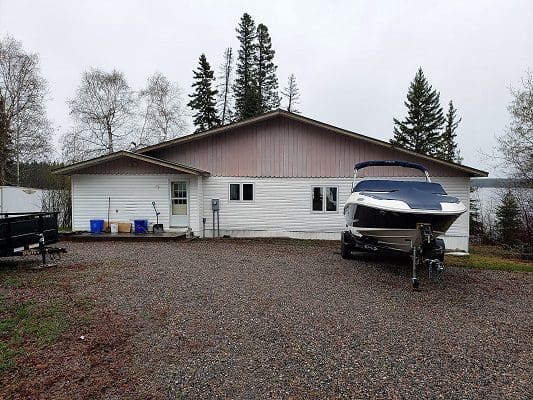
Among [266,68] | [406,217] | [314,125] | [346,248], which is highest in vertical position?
[266,68]

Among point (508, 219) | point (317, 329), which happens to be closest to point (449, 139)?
point (508, 219)

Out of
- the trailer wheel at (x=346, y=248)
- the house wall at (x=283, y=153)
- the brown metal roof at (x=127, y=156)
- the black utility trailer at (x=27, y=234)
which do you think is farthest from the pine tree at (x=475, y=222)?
the black utility trailer at (x=27, y=234)

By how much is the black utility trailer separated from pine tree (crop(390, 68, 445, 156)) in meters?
30.5

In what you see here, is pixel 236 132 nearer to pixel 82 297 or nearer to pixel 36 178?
pixel 82 297

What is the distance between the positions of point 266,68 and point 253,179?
23149 mm

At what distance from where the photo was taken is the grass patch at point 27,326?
4066 millimetres

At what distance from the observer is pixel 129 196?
15172 millimetres

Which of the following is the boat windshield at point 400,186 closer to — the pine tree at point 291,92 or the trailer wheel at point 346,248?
the trailer wheel at point 346,248

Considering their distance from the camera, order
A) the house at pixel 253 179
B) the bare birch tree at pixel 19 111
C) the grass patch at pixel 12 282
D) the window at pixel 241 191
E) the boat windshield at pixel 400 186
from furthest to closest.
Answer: the bare birch tree at pixel 19 111
the window at pixel 241 191
the house at pixel 253 179
the boat windshield at pixel 400 186
the grass patch at pixel 12 282

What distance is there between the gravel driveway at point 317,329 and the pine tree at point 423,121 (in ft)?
88.6

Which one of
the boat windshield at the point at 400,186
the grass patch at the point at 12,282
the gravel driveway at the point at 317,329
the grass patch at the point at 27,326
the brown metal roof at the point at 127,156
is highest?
the brown metal roof at the point at 127,156

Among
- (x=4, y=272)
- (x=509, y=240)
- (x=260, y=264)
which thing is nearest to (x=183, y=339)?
(x=260, y=264)

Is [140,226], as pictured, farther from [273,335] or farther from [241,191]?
[273,335]

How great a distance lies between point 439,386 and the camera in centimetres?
340
